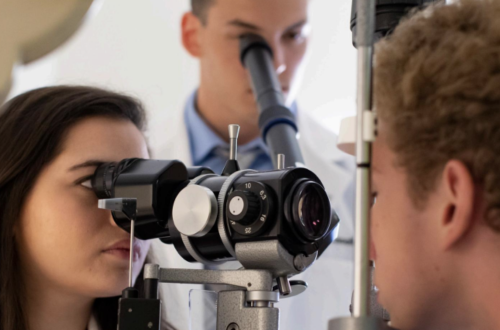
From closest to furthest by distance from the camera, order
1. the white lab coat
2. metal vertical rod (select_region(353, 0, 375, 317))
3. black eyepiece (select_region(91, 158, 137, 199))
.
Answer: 1. metal vertical rod (select_region(353, 0, 375, 317))
2. black eyepiece (select_region(91, 158, 137, 199))
3. the white lab coat

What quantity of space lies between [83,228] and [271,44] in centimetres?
71

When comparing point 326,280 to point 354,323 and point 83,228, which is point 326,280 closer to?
point 83,228

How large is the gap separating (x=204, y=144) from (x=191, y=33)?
12.0 inches

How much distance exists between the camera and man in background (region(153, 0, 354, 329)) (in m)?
1.49

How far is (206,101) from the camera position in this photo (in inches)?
65.5

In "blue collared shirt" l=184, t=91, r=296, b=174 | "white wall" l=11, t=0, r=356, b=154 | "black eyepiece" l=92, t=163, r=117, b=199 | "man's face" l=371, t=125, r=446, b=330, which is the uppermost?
"white wall" l=11, t=0, r=356, b=154

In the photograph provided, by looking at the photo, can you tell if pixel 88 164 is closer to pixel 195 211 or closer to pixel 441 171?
pixel 195 211

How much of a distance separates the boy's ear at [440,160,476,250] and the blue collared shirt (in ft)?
3.21

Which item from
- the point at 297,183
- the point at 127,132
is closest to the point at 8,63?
the point at 127,132

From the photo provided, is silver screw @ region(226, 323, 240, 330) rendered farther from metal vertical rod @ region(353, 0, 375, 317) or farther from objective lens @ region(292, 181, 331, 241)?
metal vertical rod @ region(353, 0, 375, 317)

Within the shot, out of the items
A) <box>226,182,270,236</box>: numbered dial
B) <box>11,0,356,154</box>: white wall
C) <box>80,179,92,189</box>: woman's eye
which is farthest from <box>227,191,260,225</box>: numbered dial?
<box>11,0,356,154</box>: white wall

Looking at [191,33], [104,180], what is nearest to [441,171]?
[104,180]

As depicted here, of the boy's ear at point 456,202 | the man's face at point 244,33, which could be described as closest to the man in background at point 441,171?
the boy's ear at point 456,202

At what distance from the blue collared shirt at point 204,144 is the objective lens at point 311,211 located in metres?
0.74
